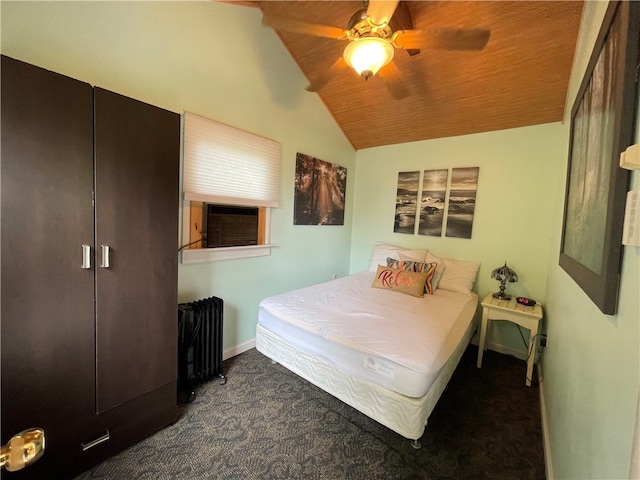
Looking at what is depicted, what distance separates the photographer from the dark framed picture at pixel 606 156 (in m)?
0.63

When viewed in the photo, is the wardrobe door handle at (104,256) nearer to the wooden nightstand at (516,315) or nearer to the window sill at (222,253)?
the window sill at (222,253)

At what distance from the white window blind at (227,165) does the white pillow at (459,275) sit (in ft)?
6.67

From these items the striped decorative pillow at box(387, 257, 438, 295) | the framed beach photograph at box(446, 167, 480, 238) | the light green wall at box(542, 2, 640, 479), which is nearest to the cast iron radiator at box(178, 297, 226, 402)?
the striped decorative pillow at box(387, 257, 438, 295)

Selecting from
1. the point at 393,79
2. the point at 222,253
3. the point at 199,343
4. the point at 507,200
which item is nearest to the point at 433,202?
the point at 507,200

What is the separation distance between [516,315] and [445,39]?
7.37 ft

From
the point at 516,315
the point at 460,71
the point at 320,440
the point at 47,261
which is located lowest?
the point at 320,440

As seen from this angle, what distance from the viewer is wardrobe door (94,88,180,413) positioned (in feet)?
4.09

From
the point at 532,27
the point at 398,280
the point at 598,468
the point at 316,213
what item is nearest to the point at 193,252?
the point at 316,213

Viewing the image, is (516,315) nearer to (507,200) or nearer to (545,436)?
(545,436)

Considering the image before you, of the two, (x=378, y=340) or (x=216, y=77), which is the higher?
(x=216, y=77)

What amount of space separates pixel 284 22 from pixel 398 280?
2265mm

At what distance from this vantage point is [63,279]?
3.76 ft

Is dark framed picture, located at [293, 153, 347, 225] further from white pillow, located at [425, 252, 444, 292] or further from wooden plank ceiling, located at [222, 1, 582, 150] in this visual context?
white pillow, located at [425, 252, 444, 292]

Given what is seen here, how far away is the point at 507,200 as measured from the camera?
2652mm
